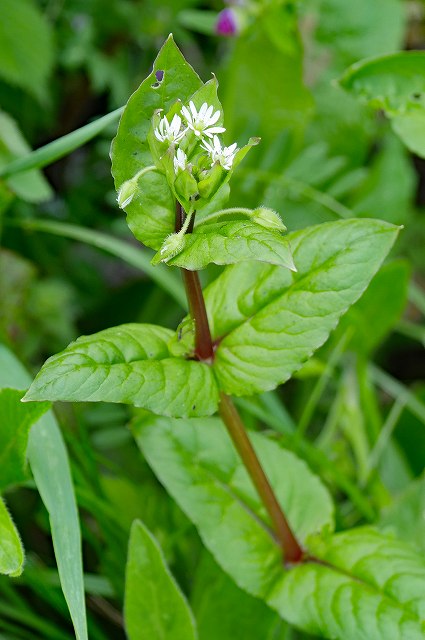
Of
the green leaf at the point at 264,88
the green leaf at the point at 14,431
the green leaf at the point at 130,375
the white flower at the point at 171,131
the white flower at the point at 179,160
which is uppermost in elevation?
the green leaf at the point at 264,88

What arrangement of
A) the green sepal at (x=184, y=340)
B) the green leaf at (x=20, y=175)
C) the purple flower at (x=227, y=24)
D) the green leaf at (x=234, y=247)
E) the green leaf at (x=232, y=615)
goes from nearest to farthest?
the green leaf at (x=234, y=247) < the green sepal at (x=184, y=340) < the green leaf at (x=232, y=615) < the green leaf at (x=20, y=175) < the purple flower at (x=227, y=24)

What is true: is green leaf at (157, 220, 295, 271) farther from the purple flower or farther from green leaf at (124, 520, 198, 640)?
the purple flower

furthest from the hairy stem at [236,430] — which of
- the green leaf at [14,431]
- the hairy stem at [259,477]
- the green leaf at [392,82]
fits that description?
the green leaf at [392,82]

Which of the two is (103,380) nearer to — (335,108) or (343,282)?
(343,282)

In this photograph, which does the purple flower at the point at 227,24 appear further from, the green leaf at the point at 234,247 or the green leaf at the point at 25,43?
the green leaf at the point at 234,247

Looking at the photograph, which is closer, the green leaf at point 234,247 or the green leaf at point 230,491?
the green leaf at point 234,247

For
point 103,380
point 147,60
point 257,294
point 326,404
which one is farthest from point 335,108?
point 103,380

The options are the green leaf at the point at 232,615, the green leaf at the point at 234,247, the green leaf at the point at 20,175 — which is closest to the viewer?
the green leaf at the point at 234,247

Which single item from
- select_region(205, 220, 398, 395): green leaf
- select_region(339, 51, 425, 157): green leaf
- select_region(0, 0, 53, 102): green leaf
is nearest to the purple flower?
select_region(0, 0, 53, 102): green leaf
